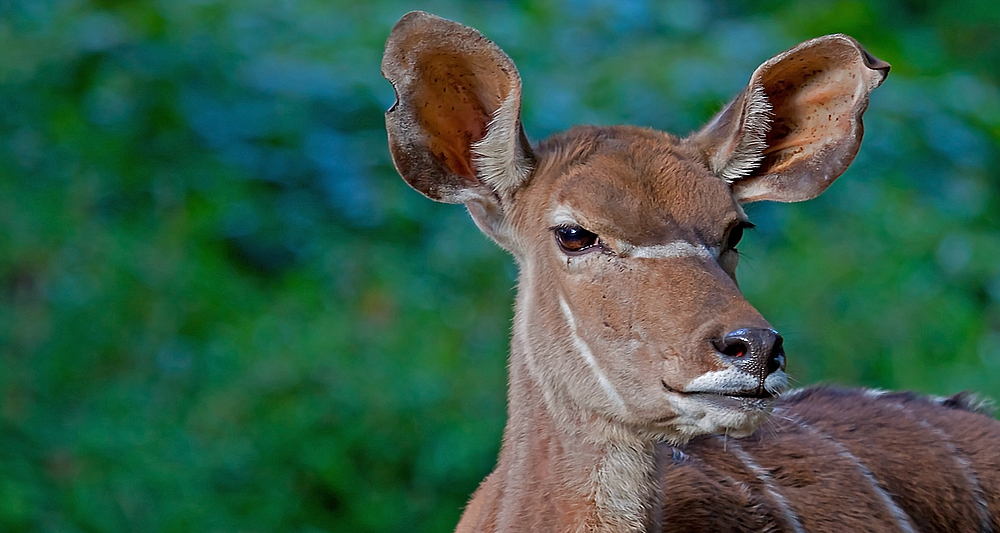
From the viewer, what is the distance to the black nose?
8.42 ft

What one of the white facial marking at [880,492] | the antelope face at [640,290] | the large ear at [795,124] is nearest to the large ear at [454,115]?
the antelope face at [640,290]

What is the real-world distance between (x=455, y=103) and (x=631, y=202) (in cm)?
58

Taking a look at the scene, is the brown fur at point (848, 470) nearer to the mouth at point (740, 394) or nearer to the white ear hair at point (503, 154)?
the mouth at point (740, 394)

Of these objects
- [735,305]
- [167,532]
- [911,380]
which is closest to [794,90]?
[735,305]

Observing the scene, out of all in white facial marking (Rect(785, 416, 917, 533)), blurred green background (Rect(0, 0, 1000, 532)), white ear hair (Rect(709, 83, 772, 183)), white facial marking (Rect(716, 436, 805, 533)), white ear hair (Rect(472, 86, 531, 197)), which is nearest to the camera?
white ear hair (Rect(472, 86, 531, 197))

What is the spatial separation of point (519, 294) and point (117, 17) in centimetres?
488

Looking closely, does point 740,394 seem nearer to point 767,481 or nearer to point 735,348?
point 735,348

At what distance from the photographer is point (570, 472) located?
298 cm

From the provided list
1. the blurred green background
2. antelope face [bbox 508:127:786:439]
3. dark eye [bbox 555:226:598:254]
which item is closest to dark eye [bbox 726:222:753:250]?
antelope face [bbox 508:127:786:439]

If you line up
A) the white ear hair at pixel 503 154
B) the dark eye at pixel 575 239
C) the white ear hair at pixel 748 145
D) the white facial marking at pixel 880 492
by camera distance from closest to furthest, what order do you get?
the dark eye at pixel 575 239 → the white ear hair at pixel 503 154 → the white ear hair at pixel 748 145 → the white facial marking at pixel 880 492

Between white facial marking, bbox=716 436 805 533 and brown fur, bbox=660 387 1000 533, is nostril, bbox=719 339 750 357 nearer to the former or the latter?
brown fur, bbox=660 387 1000 533

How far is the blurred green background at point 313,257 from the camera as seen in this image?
5.38 metres

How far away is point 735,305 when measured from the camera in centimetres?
270

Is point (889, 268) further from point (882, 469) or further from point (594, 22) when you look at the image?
point (882, 469)
